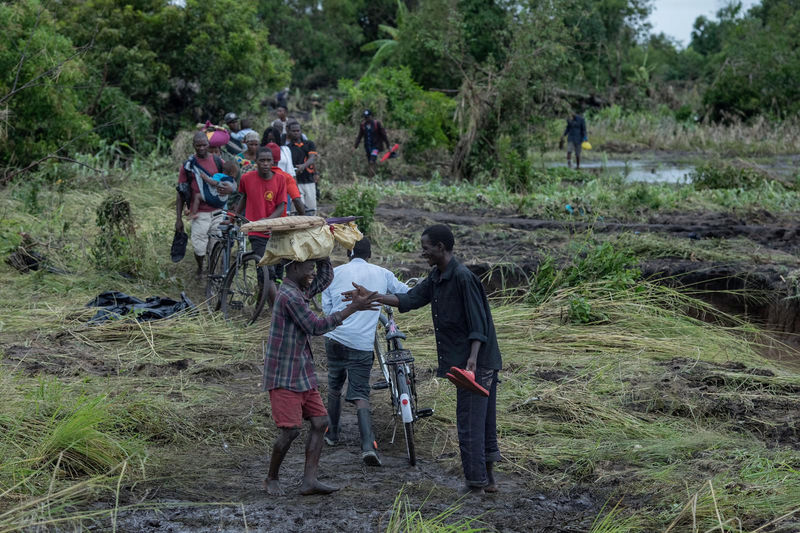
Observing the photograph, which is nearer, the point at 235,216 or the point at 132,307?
the point at 235,216

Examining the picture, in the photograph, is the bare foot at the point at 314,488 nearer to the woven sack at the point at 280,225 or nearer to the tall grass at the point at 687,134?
the woven sack at the point at 280,225

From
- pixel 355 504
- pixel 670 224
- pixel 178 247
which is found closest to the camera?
pixel 355 504

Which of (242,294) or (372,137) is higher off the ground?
(372,137)

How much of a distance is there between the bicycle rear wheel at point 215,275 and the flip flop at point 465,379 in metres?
4.90

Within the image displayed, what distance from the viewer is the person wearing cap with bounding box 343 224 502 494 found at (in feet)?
17.6

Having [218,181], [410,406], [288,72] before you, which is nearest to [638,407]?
[410,406]

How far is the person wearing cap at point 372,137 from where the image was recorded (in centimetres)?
1992

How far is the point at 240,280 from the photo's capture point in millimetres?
9828

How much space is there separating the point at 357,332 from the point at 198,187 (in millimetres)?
4732

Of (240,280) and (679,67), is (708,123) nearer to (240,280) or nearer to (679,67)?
(679,67)

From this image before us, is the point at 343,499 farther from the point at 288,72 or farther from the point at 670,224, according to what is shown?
the point at 288,72

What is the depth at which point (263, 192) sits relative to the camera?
30.3 ft

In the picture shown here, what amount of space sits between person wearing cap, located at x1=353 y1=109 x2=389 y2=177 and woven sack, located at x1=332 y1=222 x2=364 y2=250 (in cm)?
1400

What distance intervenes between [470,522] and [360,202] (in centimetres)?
844
